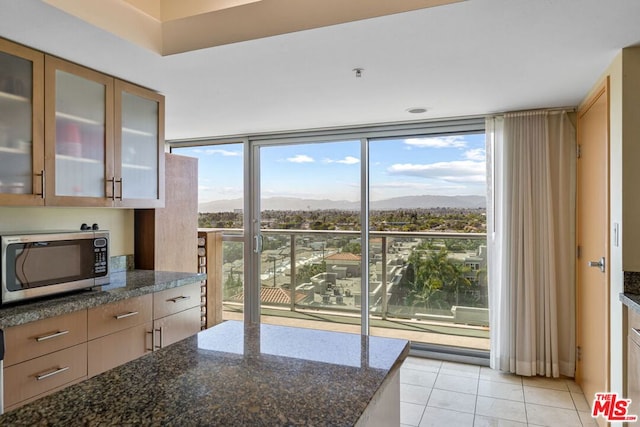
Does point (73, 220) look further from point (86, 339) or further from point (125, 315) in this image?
point (86, 339)

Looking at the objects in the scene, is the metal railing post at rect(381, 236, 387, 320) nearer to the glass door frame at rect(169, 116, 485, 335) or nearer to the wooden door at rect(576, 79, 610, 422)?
the glass door frame at rect(169, 116, 485, 335)

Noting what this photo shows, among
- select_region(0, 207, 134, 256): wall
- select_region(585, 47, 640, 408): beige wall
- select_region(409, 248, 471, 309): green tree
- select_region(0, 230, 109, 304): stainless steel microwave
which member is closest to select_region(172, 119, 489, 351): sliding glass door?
select_region(409, 248, 471, 309): green tree

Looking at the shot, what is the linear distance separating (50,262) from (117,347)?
595mm

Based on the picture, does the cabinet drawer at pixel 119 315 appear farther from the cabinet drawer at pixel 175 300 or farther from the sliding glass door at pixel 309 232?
the sliding glass door at pixel 309 232

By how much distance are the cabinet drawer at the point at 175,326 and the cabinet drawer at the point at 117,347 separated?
0.21 ft

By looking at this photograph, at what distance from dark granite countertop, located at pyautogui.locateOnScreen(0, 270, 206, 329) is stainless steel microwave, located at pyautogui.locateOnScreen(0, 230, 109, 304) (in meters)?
0.05

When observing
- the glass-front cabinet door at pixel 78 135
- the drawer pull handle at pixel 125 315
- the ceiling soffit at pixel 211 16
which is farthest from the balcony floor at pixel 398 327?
the ceiling soffit at pixel 211 16

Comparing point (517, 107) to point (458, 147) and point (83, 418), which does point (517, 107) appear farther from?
point (83, 418)

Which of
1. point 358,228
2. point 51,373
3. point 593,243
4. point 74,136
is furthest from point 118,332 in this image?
point 593,243

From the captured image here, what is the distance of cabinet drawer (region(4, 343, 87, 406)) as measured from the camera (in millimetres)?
1809

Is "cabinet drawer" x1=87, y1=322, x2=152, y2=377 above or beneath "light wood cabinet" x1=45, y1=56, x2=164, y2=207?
beneath

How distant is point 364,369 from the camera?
3.63 ft

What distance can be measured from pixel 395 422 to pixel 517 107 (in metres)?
2.77

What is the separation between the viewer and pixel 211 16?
2.06m
